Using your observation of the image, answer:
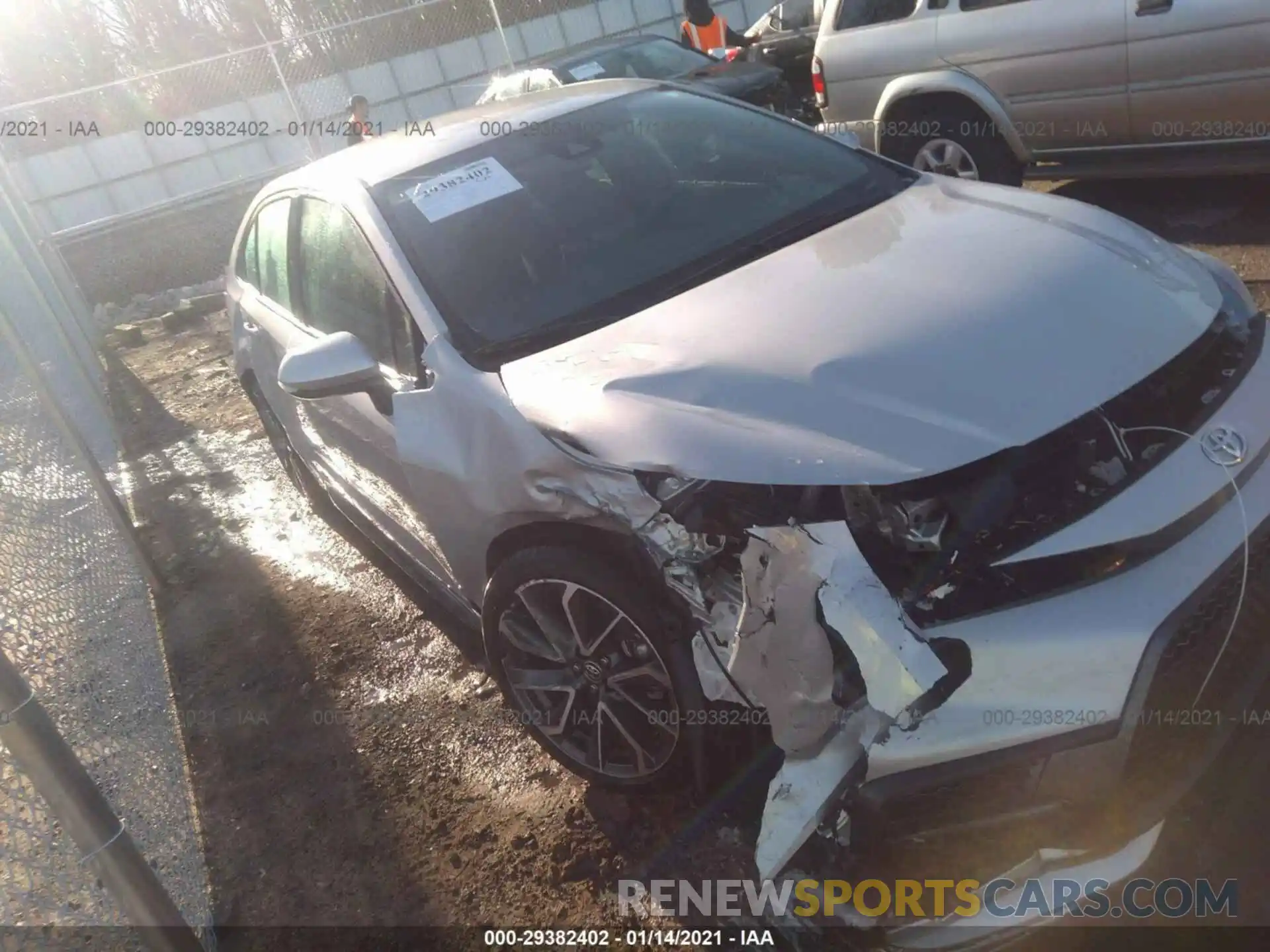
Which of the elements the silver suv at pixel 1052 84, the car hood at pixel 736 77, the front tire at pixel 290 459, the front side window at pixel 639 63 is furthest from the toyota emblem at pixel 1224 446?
the front side window at pixel 639 63

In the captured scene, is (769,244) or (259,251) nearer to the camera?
(769,244)

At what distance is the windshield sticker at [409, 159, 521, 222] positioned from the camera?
2.98m

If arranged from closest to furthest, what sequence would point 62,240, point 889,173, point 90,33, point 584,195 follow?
point 584,195 → point 889,173 → point 62,240 → point 90,33

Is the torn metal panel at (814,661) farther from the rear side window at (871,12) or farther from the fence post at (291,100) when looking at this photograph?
the fence post at (291,100)

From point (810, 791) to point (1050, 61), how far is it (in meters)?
5.03

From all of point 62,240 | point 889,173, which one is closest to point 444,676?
point 889,173

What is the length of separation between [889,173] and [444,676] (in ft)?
7.85

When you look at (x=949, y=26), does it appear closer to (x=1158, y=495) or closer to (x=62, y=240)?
(x=1158, y=495)

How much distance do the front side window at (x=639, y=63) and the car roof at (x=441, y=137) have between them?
605 cm

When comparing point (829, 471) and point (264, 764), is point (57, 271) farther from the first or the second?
point (829, 471)

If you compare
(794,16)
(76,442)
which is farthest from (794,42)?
(76,442)

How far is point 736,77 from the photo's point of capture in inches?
340

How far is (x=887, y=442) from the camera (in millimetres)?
1870

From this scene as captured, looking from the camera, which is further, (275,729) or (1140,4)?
(1140,4)
